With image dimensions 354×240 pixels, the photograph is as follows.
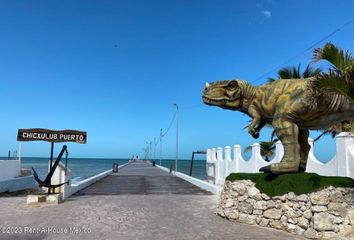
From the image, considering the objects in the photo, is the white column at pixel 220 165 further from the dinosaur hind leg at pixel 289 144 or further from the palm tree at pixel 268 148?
the dinosaur hind leg at pixel 289 144

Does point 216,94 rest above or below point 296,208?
above

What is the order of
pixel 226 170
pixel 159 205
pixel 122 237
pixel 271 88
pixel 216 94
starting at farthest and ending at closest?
pixel 226 170, pixel 159 205, pixel 216 94, pixel 271 88, pixel 122 237

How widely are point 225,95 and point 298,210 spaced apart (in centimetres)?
367

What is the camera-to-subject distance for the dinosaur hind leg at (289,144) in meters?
8.84

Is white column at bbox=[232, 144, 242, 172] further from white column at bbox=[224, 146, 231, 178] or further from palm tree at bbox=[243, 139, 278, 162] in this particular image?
palm tree at bbox=[243, 139, 278, 162]

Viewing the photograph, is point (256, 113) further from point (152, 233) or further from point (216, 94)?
point (152, 233)

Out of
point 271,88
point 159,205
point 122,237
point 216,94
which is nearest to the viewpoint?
point 122,237

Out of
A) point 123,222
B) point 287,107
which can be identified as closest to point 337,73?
point 287,107

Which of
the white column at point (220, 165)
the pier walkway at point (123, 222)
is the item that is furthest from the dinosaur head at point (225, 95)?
the white column at point (220, 165)

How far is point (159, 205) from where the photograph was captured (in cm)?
1258

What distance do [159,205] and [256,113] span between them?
5.01m

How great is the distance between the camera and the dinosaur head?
33.3ft

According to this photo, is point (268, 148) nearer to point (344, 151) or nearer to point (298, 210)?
point (344, 151)

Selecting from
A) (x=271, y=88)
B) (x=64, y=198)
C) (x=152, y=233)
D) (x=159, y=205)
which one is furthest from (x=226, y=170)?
(x=152, y=233)
